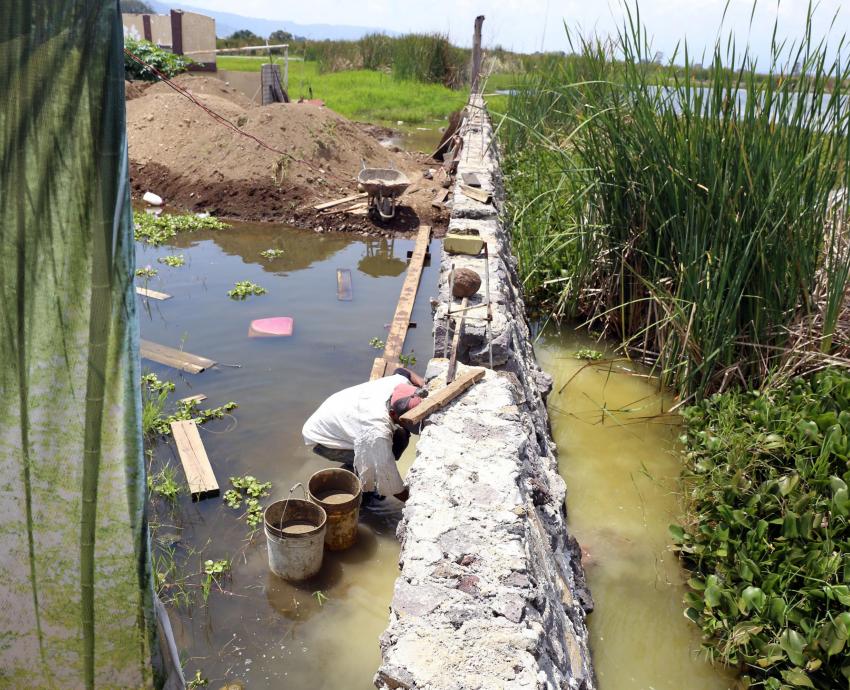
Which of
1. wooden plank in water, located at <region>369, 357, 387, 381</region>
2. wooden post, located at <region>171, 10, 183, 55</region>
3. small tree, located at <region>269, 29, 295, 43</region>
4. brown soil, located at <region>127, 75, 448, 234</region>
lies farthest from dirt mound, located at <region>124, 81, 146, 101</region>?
small tree, located at <region>269, 29, 295, 43</region>

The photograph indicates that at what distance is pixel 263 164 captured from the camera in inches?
422

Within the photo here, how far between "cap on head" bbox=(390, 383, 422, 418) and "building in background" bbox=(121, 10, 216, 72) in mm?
19268

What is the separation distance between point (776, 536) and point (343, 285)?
545cm

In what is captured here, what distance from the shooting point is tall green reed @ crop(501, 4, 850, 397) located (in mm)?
4141

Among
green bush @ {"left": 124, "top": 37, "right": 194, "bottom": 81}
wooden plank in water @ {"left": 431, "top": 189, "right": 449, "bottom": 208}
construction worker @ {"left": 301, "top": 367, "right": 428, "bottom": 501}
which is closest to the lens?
construction worker @ {"left": 301, "top": 367, "right": 428, "bottom": 501}

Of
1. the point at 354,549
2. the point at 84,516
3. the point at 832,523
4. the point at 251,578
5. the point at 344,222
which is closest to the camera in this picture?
the point at 84,516

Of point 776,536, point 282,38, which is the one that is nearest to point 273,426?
point 776,536

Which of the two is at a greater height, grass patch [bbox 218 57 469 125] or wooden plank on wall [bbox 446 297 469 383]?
grass patch [bbox 218 57 469 125]

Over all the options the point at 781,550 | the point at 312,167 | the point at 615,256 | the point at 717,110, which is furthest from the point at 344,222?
the point at 781,550

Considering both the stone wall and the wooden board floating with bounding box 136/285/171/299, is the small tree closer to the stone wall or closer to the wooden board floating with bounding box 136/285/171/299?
the wooden board floating with bounding box 136/285/171/299

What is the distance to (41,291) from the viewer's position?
1872 mm

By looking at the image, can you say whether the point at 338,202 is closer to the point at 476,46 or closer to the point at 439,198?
the point at 439,198

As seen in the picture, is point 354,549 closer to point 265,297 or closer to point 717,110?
point 717,110

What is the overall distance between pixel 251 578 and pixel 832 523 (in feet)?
9.24
